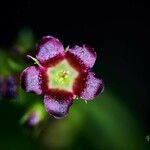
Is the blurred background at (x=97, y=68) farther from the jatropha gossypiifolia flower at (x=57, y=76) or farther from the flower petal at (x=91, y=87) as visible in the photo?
the flower petal at (x=91, y=87)

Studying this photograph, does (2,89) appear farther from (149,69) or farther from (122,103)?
(149,69)

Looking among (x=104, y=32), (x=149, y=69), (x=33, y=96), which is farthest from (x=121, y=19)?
(x=33, y=96)

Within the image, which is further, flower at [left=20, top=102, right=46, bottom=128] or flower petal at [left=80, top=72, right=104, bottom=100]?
flower at [left=20, top=102, right=46, bottom=128]

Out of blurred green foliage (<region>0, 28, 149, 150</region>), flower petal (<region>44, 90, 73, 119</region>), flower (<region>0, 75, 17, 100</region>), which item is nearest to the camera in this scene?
flower petal (<region>44, 90, 73, 119</region>)

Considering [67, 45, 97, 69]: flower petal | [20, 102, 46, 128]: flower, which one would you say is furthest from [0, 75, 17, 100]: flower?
[67, 45, 97, 69]: flower petal

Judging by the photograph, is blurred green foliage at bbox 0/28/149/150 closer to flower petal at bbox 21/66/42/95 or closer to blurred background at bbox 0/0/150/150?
blurred background at bbox 0/0/150/150
